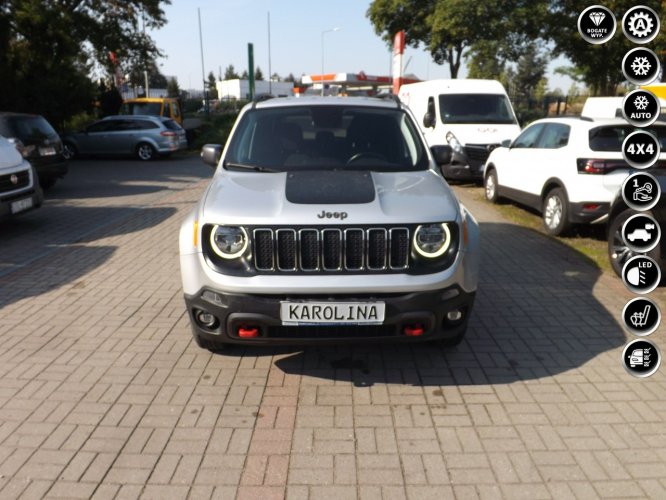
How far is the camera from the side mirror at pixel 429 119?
1426 cm

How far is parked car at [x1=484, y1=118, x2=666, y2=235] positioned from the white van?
3.44 m

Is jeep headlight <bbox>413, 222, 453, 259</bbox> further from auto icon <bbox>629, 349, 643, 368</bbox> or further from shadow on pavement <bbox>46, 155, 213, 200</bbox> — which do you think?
shadow on pavement <bbox>46, 155, 213, 200</bbox>

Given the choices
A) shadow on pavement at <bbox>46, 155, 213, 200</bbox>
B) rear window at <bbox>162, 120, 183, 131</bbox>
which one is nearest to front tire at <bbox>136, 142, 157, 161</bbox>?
shadow on pavement at <bbox>46, 155, 213, 200</bbox>

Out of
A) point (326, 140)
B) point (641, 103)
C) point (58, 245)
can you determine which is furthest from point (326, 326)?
point (58, 245)

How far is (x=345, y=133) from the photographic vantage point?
5.00 meters

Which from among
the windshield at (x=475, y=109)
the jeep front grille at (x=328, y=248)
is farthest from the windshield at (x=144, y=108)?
the jeep front grille at (x=328, y=248)

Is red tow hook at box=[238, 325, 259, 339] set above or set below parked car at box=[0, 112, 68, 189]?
below

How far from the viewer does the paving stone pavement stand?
Result: 298cm

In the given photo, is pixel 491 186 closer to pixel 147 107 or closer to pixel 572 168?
pixel 572 168

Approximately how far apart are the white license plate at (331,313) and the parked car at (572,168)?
199 inches

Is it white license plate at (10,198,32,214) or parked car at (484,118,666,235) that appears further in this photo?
white license plate at (10,198,32,214)

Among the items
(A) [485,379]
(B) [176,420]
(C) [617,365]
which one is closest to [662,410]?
(C) [617,365]

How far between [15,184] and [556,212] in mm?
7577

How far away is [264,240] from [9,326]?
2849 mm
